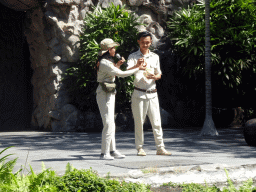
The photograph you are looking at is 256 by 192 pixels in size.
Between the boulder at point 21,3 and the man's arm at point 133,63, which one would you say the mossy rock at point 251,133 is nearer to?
the man's arm at point 133,63

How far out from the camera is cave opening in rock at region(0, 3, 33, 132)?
14422 mm

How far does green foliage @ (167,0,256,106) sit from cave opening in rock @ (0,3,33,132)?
20.0 feet

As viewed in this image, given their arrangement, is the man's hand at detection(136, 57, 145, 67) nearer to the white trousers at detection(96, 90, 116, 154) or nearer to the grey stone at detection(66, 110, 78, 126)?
the white trousers at detection(96, 90, 116, 154)

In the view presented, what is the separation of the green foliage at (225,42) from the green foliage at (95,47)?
5.44 ft

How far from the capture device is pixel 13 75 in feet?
47.9

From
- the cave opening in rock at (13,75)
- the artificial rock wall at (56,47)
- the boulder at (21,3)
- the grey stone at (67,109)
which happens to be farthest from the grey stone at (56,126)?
the boulder at (21,3)

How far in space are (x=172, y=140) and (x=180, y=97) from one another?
4.58 metres

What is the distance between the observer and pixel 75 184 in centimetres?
343

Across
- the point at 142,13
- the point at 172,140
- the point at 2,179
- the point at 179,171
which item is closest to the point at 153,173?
the point at 179,171

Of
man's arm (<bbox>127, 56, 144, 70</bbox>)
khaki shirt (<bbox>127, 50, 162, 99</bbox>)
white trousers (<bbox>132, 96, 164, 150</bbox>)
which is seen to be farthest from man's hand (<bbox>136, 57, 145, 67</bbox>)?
white trousers (<bbox>132, 96, 164, 150</bbox>)

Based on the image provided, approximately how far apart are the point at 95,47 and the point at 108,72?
549 centimetres

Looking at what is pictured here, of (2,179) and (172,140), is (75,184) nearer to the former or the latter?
(2,179)

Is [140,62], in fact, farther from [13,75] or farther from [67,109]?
[13,75]

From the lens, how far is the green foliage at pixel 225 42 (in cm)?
1126
